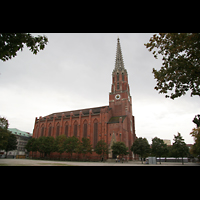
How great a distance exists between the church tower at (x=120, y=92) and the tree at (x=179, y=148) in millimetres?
20856

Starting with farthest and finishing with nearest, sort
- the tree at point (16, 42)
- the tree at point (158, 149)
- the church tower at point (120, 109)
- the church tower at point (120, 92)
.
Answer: the church tower at point (120, 92)
the church tower at point (120, 109)
the tree at point (158, 149)
the tree at point (16, 42)

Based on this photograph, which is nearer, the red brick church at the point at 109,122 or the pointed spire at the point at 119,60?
the red brick church at the point at 109,122

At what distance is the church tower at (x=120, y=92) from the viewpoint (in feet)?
188

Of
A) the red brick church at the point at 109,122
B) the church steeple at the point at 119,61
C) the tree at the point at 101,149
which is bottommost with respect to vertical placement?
the tree at the point at 101,149

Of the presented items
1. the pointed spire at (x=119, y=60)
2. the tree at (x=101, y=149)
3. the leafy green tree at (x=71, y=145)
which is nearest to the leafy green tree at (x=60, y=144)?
the leafy green tree at (x=71, y=145)

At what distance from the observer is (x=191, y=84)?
9.51 m

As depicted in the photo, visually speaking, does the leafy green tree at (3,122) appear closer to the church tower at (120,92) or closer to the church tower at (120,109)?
the church tower at (120,109)

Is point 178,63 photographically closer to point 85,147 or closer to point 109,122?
point 85,147

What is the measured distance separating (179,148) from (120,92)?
2972 cm
